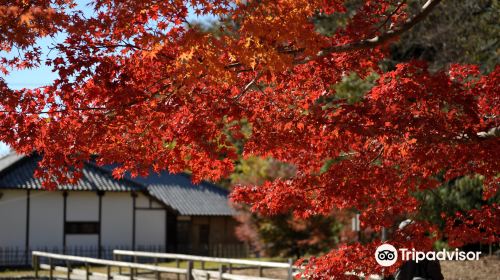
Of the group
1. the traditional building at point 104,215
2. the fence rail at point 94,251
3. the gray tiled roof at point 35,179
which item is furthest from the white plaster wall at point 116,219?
the gray tiled roof at point 35,179

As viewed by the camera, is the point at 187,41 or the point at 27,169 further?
the point at 27,169

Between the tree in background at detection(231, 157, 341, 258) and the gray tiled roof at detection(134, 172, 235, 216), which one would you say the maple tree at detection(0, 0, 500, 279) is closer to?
the tree in background at detection(231, 157, 341, 258)

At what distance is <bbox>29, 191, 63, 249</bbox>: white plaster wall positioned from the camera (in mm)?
31000

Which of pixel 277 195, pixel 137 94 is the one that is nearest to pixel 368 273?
pixel 277 195

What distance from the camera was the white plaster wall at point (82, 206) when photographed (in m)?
32.0

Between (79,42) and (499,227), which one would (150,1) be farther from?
(499,227)

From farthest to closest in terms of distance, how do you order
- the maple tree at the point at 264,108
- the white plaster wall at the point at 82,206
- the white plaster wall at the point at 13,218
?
the white plaster wall at the point at 82,206 → the white plaster wall at the point at 13,218 → the maple tree at the point at 264,108

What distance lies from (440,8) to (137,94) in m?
16.8

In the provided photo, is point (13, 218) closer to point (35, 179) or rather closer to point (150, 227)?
point (35, 179)

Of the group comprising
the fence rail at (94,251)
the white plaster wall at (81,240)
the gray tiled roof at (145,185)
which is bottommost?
the fence rail at (94,251)

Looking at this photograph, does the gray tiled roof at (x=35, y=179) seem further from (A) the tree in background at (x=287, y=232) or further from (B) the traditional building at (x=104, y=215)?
(A) the tree in background at (x=287, y=232)

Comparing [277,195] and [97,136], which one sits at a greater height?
[97,136]

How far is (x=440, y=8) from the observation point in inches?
879

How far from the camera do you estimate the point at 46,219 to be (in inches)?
1235
